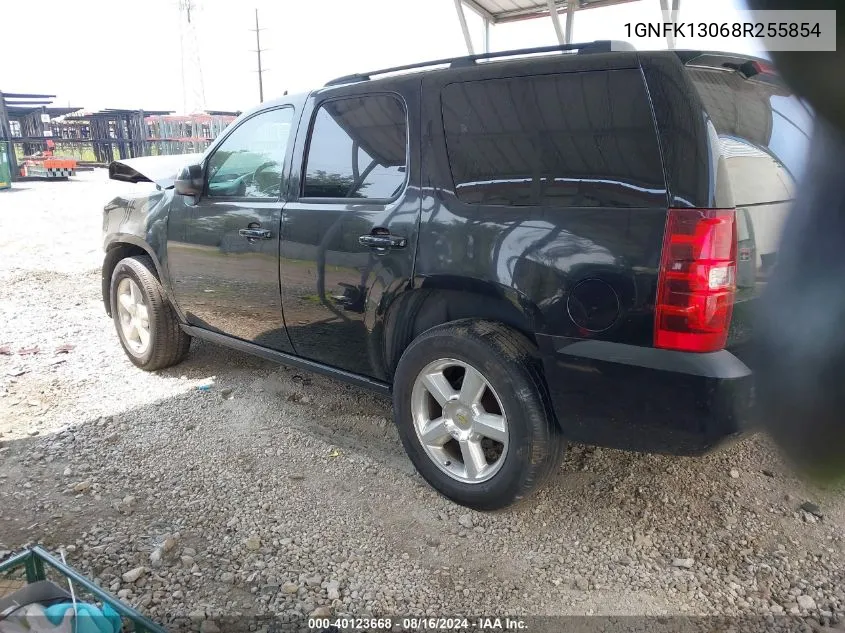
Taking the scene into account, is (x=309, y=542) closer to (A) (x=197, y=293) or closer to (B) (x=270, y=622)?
(B) (x=270, y=622)

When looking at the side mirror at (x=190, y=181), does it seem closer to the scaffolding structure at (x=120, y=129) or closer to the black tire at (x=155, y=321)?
the black tire at (x=155, y=321)

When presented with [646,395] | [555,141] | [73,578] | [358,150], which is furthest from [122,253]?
[646,395]

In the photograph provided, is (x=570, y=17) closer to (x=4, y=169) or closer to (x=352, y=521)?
(x=352, y=521)

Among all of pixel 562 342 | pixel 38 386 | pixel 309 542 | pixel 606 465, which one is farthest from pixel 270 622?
pixel 38 386

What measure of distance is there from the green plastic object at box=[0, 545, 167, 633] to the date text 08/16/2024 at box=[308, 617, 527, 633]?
0.55 m

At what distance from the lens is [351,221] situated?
312cm

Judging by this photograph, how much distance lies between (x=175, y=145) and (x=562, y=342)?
33.8 m

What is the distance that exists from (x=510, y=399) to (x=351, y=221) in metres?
1.17

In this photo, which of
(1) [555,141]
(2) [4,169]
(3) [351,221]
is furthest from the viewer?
(2) [4,169]

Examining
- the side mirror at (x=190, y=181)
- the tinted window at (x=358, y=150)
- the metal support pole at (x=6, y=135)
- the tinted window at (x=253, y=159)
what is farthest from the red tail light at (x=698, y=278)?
the metal support pole at (x=6, y=135)

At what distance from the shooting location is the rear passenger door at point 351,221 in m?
2.96

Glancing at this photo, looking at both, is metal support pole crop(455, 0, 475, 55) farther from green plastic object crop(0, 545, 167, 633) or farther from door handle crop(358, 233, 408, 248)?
green plastic object crop(0, 545, 167, 633)

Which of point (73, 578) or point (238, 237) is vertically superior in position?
point (238, 237)

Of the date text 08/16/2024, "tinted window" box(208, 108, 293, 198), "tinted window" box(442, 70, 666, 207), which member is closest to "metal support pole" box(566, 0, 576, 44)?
"tinted window" box(208, 108, 293, 198)
